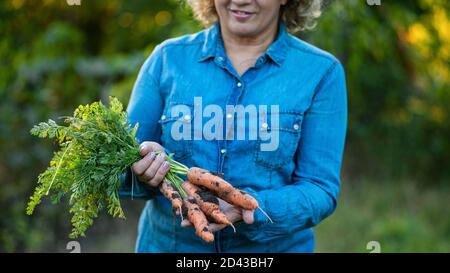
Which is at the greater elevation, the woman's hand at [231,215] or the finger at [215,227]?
the woman's hand at [231,215]

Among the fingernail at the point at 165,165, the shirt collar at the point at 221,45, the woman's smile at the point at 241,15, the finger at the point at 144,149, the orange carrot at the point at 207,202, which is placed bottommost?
the orange carrot at the point at 207,202

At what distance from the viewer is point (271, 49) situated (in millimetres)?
2600

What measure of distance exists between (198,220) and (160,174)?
0.21 metres

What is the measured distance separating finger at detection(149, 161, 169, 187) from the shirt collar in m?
0.48

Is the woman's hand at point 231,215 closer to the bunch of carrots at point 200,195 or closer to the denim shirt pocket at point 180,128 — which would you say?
the bunch of carrots at point 200,195

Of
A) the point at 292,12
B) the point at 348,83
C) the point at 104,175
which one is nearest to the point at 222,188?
the point at 104,175

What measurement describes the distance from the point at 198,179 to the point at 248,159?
0.22 meters

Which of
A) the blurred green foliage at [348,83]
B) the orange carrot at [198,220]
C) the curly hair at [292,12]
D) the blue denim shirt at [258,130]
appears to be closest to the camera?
the orange carrot at [198,220]

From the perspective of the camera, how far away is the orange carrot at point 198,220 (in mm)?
2267

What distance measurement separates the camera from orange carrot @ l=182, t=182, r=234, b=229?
234 cm

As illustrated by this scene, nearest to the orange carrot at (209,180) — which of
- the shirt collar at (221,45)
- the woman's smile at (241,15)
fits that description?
the shirt collar at (221,45)

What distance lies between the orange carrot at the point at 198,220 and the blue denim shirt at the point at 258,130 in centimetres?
20

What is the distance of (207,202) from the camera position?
2.39 metres
